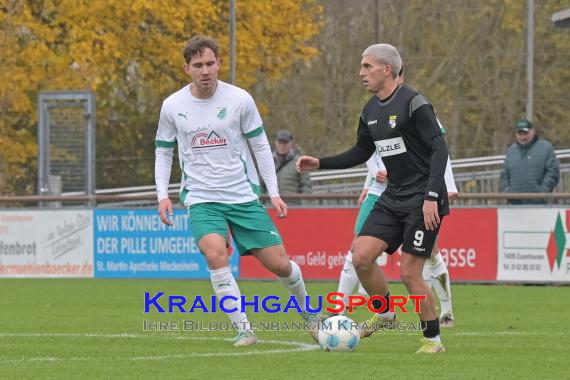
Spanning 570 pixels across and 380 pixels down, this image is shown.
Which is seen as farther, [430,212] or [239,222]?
[239,222]

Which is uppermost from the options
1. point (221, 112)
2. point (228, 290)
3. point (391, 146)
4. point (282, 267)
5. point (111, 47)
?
point (111, 47)

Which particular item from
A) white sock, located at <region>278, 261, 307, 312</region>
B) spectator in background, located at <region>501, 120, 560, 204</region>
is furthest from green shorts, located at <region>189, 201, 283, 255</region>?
spectator in background, located at <region>501, 120, 560, 204</region>

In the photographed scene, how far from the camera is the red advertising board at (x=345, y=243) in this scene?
19375 mm

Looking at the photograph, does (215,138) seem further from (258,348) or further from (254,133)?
(258,348)

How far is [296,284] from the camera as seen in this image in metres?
11.1

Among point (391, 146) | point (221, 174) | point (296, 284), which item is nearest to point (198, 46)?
point (221, 174)

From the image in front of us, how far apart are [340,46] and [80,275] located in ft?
37.4

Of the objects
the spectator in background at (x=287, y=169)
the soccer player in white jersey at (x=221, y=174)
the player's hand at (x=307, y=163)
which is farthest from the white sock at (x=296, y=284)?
the spectator in background at (x=287, y=169)

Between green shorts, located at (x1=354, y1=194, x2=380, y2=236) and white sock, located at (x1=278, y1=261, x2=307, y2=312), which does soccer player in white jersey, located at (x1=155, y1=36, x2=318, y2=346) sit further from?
green shorts, located at (x1=354, y1=194, x2=380, y2=236)

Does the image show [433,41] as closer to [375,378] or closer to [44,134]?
[44,134]

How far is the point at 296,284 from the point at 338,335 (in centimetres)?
86

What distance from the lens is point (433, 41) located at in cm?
3031

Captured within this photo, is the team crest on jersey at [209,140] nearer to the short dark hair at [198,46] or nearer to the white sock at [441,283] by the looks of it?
the short dark hair at [198,46]

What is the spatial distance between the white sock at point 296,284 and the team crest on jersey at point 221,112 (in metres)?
1.17
